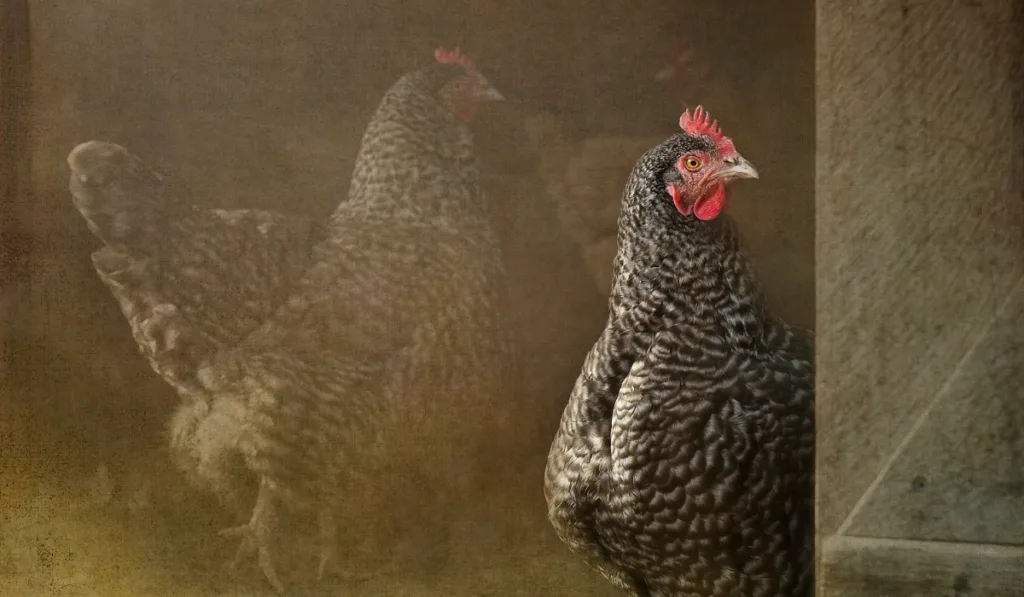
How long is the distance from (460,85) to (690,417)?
1.01m

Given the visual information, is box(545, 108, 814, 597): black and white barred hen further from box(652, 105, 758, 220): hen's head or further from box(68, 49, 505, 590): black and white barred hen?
box(68, 49, 505, 590): black and white barred hen

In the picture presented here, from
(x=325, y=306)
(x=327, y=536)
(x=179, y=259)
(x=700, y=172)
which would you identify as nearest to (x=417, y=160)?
(x=325, y=306)

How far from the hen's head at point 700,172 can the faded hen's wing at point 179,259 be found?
946 millimetres

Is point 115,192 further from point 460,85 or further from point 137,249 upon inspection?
point 460,85

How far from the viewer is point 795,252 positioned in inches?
66.2

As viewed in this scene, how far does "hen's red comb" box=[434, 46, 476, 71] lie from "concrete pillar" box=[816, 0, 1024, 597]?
113cm

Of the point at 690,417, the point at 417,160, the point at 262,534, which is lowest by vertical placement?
the point at 262,534

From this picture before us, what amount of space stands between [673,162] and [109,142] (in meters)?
1.49

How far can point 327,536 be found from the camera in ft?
6.43

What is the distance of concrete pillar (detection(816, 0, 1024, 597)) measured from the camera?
0.81 m

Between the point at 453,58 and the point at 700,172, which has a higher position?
the point at 453,58

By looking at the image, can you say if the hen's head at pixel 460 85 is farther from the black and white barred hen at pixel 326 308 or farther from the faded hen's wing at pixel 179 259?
the faded hen's wing at pixel 179 259

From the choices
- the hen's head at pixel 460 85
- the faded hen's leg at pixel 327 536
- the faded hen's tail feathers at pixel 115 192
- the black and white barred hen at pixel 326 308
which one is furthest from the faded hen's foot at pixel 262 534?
the hen's head at pixel 460 85

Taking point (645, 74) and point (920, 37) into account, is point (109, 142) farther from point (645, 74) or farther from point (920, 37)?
point (920, 37)
